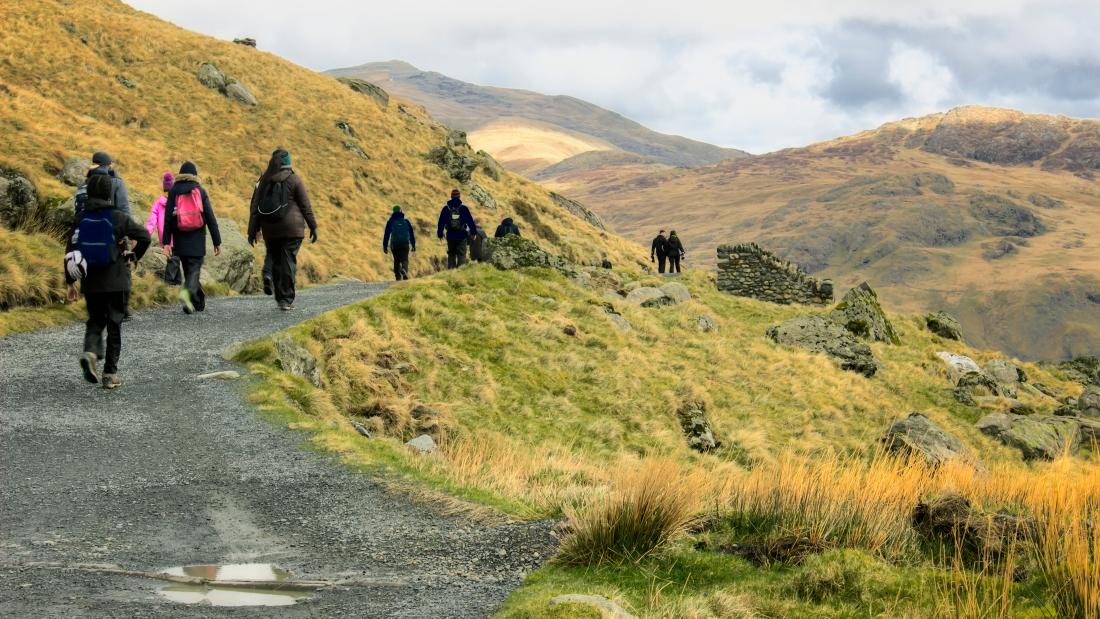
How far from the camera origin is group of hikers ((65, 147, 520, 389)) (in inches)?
401

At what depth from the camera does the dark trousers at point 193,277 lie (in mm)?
15469

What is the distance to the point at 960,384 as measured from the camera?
2728cm

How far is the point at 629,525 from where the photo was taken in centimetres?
640

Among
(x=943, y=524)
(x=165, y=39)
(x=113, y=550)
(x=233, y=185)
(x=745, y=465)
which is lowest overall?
(x=745, y=465)

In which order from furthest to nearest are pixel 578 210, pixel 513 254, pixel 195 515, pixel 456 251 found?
pixel 578 210 < pixel 456 251 < pixel 513 254 < pixel 195 515

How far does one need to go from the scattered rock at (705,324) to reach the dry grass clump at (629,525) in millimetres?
21034

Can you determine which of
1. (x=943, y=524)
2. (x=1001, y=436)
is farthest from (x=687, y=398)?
(x=943, y=524)

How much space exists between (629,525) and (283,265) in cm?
1147

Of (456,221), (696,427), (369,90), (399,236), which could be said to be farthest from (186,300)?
(369,90)

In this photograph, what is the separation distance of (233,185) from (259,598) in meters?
36.8

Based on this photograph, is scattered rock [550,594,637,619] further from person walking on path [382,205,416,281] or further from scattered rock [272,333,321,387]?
person walking on path [382,205,416,281]

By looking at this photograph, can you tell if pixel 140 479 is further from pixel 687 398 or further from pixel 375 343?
pixel 687 398

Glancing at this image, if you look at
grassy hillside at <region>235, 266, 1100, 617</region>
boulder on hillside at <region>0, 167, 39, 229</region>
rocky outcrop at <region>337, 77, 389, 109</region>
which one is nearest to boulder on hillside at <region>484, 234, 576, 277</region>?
grassy hillside at <region>235, 266, 1100, 617</region>

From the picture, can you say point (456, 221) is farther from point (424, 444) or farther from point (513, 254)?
point (424, 444)
